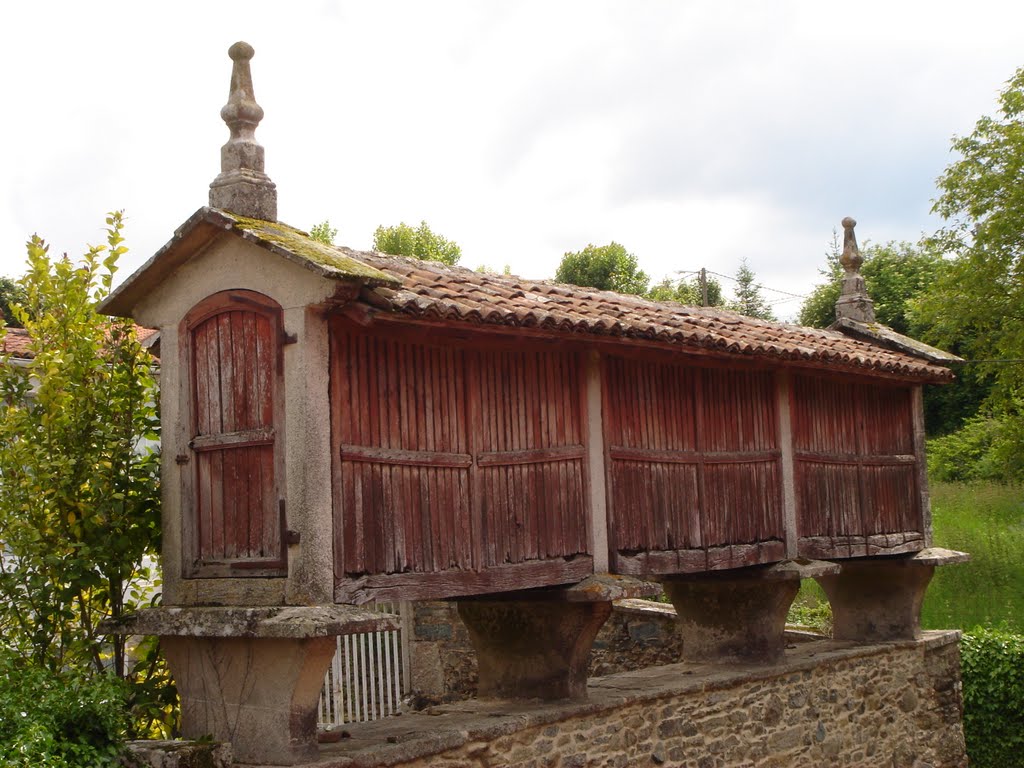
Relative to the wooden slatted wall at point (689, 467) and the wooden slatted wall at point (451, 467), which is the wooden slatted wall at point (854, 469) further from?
the wooden slatted wall at point (451, 467)

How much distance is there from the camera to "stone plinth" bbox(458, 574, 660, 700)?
6.88 meters

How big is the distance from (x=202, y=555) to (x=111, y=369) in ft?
4.45

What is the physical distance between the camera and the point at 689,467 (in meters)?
7.65

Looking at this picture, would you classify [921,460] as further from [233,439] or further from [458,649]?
[233,439]

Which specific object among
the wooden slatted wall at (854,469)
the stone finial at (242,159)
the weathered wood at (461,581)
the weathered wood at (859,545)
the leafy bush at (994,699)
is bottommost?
the leafy bush at (994,699)

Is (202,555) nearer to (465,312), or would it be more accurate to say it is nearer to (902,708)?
(465,312)

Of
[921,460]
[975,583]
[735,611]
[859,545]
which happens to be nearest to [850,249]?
[921,460]

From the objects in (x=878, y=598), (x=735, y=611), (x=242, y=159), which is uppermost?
(x=242, y=159)

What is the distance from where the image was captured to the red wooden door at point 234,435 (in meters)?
5.45

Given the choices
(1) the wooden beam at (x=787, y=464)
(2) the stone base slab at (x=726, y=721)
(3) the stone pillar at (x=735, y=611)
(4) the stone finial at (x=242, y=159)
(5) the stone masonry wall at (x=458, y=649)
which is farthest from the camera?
(5) the stone masonry wall at (x=458, y=649)

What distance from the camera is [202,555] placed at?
5703 millimetres

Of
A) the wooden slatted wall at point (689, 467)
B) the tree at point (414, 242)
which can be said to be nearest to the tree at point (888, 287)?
the tree at point (414, 242)

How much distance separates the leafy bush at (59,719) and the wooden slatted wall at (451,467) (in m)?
1.15

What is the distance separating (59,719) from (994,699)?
32.3ft
